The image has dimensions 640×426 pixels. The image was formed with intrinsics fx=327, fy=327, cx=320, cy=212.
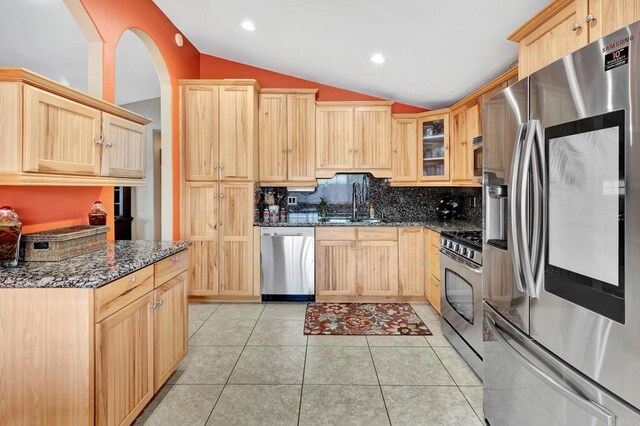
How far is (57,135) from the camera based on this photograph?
165 cm

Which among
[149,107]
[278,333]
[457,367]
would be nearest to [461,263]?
[457,367]

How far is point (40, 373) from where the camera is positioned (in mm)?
1357

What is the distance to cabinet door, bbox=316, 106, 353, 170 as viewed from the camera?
4090 mm

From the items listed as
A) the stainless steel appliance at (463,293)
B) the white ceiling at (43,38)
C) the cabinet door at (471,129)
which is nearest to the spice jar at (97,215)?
the white ceiling at (43,38)

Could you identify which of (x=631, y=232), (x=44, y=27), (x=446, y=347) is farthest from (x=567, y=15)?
(x=44, y=27)

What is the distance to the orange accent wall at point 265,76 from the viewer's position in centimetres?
434

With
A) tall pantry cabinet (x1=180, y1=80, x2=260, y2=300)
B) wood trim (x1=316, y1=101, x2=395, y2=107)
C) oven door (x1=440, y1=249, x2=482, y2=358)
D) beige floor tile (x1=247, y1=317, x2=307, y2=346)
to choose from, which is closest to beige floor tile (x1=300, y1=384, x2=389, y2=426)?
beige floor tile (x1=247, y1=317, x2=307, y2=346)

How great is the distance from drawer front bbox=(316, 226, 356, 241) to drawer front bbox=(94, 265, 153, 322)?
7.09 feet

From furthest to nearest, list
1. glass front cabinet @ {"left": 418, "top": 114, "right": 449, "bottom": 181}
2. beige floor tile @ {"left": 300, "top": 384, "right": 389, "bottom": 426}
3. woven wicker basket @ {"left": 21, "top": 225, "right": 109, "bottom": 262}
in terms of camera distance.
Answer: glass front cabinet @ {"left": 418, "top": 114, "right": 449, "bottom": 181}, beige floor tile @ {"left": 300, "top": 384, "right": 389, "bottom": 426}, woven wicker basket @ {"left": 21, "top": 225, "right": 109, "bottom": 262}

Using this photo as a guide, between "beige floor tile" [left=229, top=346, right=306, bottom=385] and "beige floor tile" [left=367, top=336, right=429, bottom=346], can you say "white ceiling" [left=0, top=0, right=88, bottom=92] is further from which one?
"beige floor tile" [left=367, top=336, right=429, bottom=346]

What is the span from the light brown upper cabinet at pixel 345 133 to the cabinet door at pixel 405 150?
0.40ft

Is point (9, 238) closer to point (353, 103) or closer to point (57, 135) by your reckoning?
point (57, 135)

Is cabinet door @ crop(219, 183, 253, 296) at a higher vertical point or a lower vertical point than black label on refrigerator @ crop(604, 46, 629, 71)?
lower

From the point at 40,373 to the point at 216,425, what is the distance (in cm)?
91
